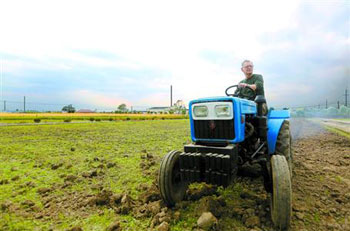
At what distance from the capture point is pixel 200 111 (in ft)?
8.87

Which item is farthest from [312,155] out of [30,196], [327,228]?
[30,196]

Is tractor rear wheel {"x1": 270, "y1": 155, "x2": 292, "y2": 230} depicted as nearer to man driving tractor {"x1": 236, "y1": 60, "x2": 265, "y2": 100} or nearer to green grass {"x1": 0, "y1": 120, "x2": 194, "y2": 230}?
green grass {"x1": 0, "y1": 120, "x2": 194, "y2": 230}

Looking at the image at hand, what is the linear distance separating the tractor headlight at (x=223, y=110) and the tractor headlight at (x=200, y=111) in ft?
0.47

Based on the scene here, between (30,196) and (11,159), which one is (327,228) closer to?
Result: (30,196)

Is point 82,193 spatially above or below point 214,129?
below

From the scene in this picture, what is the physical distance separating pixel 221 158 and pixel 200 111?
686mm

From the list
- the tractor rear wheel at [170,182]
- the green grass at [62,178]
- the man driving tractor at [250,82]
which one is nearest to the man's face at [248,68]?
Result: the man driving tractor at [250,82]

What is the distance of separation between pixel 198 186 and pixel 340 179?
258 cm

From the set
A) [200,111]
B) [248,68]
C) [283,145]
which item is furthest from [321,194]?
[248,68]

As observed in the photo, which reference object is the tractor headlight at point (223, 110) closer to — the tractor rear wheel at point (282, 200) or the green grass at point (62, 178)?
the tractor rear wheel at point (282, 200)

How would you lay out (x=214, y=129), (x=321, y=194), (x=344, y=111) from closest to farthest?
(x=214, y=129), (x=321, y=194), (x=344, y=111)

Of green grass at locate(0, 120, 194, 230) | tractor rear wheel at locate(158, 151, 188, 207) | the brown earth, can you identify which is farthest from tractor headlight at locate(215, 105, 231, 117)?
green grass at locate(0, 120, 194, 230)

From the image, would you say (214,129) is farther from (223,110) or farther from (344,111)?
(344,111)

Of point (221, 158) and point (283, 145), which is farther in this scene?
point (283, 145)
